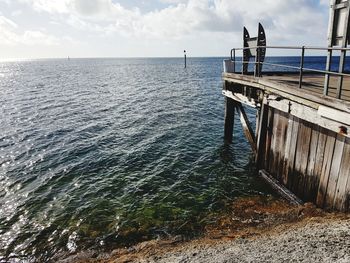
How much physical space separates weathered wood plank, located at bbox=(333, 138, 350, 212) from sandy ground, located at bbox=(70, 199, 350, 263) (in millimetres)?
320

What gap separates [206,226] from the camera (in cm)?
895

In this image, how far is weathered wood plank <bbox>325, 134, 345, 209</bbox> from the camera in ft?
23.9

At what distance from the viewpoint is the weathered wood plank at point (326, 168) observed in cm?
760

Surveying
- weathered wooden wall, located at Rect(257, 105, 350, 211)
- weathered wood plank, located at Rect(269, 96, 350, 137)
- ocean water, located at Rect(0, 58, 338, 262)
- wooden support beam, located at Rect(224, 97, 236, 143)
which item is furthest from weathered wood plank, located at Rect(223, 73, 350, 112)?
ocean water, located at Rect(0, 58, 338, 262)

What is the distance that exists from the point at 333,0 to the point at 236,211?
6.71m

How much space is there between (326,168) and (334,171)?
30 centimetres

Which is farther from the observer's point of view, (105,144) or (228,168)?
(105,144)

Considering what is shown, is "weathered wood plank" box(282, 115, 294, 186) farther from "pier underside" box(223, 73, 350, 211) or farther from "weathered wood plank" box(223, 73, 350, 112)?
"weathered wood plank" box(223, 73, 350, 112)

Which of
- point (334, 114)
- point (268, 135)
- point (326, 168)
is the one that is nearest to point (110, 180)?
point (268, 135)

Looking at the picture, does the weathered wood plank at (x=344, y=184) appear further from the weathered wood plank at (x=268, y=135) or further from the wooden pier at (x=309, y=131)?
the weathered wood plank at (x=268, y=135)

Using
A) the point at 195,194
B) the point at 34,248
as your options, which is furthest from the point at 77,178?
the point at 195,194

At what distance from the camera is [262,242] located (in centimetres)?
679

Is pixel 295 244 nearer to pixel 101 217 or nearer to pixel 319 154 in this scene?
pixel 319 154

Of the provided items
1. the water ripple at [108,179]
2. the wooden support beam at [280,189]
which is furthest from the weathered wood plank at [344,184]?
the water ripple at [108,179]
